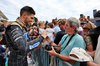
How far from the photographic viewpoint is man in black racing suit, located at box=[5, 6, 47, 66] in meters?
1.29

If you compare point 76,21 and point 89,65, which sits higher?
point 76,21

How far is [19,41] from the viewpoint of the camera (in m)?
1.27

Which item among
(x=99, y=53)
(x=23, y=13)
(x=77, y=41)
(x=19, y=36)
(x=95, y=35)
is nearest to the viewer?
(x=99, y=53)

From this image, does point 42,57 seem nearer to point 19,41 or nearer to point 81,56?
point 19,41

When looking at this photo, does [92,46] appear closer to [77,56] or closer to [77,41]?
[77,41]

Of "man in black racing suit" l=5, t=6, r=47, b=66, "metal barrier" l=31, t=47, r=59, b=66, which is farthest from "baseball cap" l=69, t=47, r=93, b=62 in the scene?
"metal barrier" l=31, t=47, r=59, b=66

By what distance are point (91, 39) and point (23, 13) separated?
1738mm

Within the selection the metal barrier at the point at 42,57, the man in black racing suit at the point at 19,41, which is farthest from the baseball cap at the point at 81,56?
the metal barrier at the point at 42,57

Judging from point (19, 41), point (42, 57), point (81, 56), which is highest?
point (19, 41)

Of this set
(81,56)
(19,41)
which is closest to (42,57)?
(19,41)

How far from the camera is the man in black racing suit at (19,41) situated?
4.23ft

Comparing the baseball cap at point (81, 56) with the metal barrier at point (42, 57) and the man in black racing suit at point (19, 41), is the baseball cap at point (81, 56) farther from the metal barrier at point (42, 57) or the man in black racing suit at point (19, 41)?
the metal barrier at point (42, 57)

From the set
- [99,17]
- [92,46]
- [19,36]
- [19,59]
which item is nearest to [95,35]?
[92,46]

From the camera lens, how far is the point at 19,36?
51.0 inches
